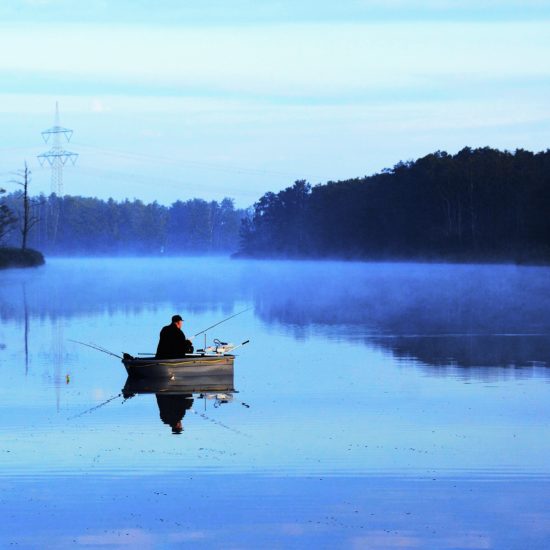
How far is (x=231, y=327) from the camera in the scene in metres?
48.3

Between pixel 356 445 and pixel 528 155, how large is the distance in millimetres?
150343

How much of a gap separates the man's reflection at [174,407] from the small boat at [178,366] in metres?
0.75

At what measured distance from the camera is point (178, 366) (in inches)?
1048

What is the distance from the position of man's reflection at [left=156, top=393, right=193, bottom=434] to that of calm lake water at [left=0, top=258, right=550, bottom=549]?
0.20 meters

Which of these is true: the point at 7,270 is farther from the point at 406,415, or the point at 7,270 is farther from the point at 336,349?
the point at 406,415

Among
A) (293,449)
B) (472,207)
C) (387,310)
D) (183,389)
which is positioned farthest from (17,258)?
(293,449)

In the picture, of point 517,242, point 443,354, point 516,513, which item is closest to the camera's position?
point 516,513

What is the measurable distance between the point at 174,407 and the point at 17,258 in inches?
4723

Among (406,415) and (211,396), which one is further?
(211,396)

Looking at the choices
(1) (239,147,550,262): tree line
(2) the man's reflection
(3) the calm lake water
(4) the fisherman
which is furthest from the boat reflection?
(1) (239,147,550,262): tree line

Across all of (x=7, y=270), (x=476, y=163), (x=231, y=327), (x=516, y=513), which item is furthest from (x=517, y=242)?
(x=516, y=513)

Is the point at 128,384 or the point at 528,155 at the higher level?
the point at 528,155

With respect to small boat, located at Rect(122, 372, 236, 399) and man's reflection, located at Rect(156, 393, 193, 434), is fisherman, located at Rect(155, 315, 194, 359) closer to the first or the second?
small boat, located at Rect(122, 372, 236, 399)

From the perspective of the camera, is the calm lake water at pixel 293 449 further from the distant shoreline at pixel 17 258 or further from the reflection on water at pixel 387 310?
the distant shoreline at pixel 17 258
